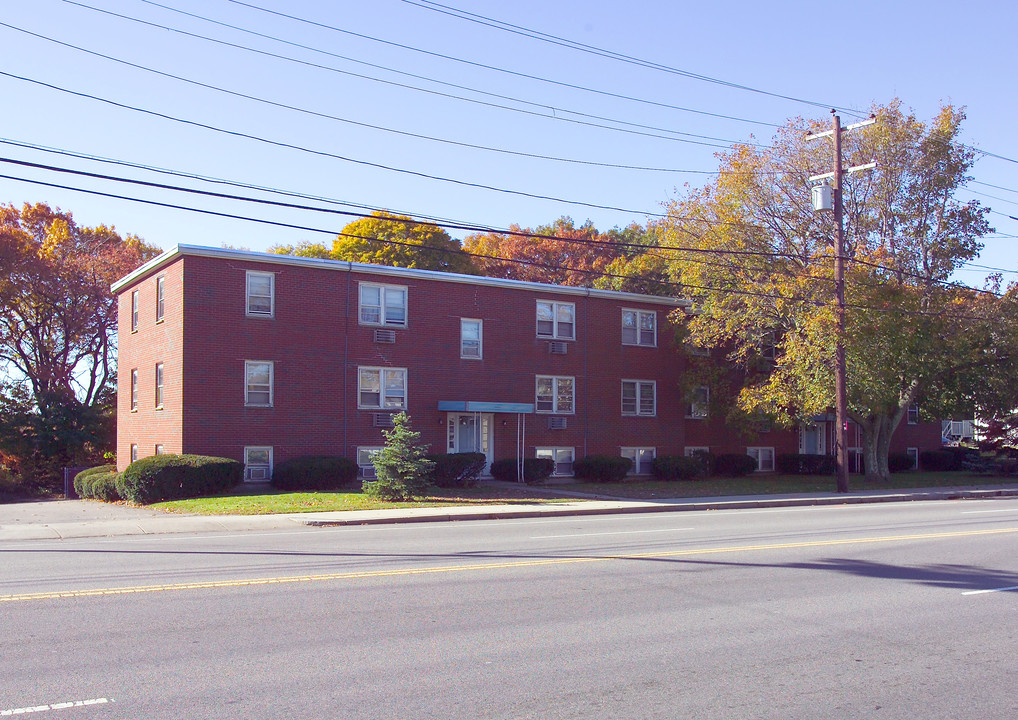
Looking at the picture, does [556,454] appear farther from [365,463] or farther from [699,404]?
[365,463]

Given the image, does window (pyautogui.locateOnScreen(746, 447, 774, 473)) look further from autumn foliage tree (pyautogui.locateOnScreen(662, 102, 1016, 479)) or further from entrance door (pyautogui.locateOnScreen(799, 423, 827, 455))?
autumn foliage tree (pyautogui.locateOnScreen(662, 102, 1016, 479))

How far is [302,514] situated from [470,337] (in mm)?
12259

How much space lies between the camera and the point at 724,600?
9.23 meters

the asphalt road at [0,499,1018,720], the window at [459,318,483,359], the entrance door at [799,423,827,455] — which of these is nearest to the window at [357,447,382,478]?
the window at [459,318,483,359]

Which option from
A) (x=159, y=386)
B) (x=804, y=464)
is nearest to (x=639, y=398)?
(x=804, y=464)

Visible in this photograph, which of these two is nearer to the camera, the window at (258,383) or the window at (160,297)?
the window at (258,383)

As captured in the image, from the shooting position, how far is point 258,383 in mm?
26984

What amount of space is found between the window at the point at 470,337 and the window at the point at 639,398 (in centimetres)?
644

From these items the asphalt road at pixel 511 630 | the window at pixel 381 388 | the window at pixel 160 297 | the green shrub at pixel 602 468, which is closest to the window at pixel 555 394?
the green shrub at pixel 602 468

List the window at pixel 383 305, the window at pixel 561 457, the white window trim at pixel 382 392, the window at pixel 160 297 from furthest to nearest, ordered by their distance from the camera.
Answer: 1. the window at pixel 561 457
2. the window at pixel 383 305
3. the white window trim at pixel 382 392
4. the window at pixel 160 297

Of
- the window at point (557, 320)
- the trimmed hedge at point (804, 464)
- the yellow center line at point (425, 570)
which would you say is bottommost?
the trimmed hedge at point (804, 464)

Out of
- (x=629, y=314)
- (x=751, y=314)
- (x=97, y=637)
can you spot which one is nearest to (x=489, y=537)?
(x=97, y=637)

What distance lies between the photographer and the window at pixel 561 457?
32.1 meters

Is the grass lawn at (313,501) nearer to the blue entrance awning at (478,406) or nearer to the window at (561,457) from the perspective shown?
the blue entrance awning at (478,406)
